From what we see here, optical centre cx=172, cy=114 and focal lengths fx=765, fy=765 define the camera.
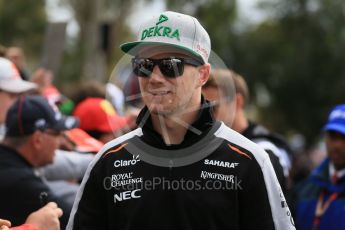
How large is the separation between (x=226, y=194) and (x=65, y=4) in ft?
89.4

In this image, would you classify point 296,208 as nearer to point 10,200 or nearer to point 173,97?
point 10,200

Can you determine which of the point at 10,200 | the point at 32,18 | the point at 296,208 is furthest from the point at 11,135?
the point at 32,18

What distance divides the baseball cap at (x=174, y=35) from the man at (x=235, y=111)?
31cm

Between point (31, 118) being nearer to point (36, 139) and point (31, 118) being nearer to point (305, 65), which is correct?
point (36, 139)

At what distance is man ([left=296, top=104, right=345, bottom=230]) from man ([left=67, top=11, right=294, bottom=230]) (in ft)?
8.49

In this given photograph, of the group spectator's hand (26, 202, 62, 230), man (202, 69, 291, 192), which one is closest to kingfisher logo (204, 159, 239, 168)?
man (202, 69, 291, 192)

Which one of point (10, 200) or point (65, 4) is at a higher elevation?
point (65, 4)

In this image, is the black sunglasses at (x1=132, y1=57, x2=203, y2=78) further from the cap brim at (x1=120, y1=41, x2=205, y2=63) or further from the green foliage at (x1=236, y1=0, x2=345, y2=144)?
the green foliage at (x1=236, y1=0, x2=345, y2=144)

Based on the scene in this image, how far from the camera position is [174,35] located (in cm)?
329

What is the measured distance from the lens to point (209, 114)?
3.41 m

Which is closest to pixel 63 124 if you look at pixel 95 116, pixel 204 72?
pixel 95 116

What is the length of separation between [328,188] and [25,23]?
102ft

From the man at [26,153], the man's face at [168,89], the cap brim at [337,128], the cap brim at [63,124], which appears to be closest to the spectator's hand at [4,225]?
the man at [26,153]

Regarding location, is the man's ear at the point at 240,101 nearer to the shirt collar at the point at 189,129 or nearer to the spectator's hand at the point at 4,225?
the shirt collar at the point at 189,129
